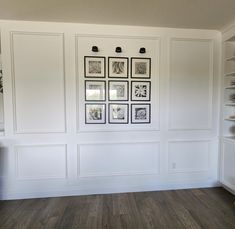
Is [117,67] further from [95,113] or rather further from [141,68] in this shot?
[95,113]

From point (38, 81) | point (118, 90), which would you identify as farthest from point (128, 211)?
point (38, 81)

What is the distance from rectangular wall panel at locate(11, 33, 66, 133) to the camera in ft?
8.25

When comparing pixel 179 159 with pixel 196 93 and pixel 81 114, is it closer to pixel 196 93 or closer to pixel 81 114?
pixel 196 93

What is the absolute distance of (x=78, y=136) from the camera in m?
2.67

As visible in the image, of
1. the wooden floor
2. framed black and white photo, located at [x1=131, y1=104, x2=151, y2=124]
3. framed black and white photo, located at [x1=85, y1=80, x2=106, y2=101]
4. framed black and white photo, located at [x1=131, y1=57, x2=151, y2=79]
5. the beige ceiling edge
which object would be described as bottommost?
the wooden floor

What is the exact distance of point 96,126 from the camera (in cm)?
269

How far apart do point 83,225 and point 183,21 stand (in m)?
3.02

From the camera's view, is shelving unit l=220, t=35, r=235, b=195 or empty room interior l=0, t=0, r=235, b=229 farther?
shelving unit l=220, t=35, r=235, b=195

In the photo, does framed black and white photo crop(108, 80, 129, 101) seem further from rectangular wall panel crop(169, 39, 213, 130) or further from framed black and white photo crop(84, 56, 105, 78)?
rectangular wall panel crop(169, 39, 213, 130)

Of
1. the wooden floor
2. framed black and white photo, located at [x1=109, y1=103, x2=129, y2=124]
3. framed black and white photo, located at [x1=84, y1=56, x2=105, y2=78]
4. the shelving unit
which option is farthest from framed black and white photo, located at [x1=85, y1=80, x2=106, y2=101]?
the shelving unit

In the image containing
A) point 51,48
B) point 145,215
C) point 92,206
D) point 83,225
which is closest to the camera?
point 83,225

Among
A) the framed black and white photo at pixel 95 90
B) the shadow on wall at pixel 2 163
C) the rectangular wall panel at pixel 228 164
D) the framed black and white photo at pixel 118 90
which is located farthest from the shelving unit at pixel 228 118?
the shadow on wall at pixel 2 163

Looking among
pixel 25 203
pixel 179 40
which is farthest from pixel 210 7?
pixel 25 203

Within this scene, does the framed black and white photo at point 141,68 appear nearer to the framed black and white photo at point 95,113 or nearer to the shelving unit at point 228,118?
the framed black and white photo at point 95,113
